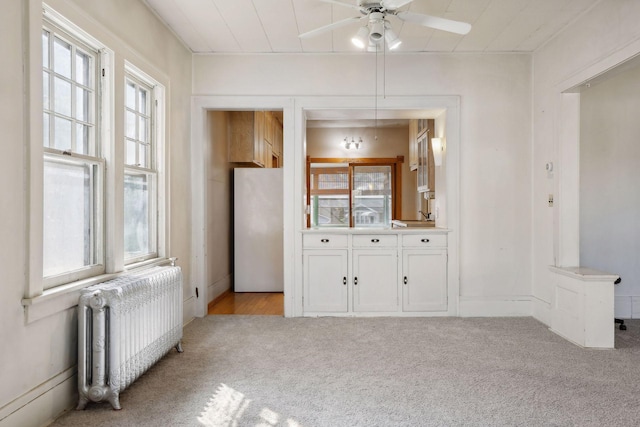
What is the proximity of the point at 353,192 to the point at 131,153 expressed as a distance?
5.43m

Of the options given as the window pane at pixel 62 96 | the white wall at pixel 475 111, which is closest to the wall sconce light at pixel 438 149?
the white wall at pixel 475 111

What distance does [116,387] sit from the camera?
87.9 inches

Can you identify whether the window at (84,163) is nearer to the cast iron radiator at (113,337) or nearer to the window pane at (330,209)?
the cast iron radiator at (113,337)

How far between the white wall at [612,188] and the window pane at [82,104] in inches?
174

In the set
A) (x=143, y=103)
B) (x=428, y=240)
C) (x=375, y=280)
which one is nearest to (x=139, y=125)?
(x=143, y=103)

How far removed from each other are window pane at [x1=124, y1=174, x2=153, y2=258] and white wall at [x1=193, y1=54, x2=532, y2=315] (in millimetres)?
1428

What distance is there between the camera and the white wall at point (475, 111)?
13.8 ft

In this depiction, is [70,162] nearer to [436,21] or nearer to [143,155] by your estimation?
[143,155]

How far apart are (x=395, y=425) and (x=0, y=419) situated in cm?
183

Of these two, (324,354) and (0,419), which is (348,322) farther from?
(0,419)

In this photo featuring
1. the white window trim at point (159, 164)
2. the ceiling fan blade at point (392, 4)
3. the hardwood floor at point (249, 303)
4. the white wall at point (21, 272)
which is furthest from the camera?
the hardwood floor at point (249, 303)

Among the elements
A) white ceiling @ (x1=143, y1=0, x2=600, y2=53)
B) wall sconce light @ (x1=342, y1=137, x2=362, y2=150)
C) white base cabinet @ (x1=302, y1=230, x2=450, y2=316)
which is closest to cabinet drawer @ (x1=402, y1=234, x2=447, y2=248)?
white base cabinet @ (x1=302, y1=230, x2=450, y2=316)

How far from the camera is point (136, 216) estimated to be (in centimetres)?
321

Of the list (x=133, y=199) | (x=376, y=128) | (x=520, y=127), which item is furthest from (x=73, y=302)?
(x=376, y=128)
